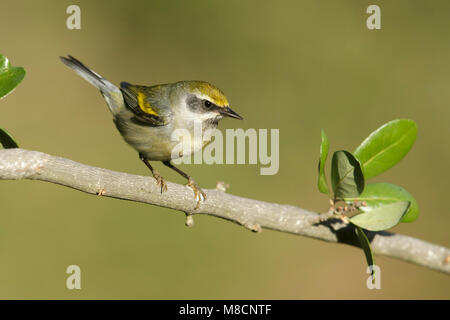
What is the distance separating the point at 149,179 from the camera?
5.43 feet

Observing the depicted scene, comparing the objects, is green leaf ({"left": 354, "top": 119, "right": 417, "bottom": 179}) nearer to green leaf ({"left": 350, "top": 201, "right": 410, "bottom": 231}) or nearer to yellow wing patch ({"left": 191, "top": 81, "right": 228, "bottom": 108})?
green leaf ({"left": 350, "top": 201, "right": 410, "bottom": 231})

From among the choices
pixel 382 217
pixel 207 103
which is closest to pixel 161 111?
pixel 207 103

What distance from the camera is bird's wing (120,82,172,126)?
266 cm

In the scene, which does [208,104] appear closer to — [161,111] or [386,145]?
[161,111]

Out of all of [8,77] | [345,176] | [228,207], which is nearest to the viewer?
[8,77]

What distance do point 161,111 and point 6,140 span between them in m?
1.24

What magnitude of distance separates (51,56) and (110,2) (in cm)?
78

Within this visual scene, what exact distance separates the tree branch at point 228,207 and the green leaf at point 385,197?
0.15 m

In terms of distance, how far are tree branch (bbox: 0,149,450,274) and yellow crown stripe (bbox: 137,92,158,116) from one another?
1.00m

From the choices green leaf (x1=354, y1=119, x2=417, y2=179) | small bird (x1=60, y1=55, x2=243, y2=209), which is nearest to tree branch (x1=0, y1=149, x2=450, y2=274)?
green leaf (x1=354, y1=119, x2=417, y2=179)

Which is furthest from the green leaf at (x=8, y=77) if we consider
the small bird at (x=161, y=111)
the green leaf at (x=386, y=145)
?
the green leaf at (x=386, y=145)

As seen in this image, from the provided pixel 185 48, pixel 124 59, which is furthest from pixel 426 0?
pixel 124 59

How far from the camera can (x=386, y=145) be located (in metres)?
1.70

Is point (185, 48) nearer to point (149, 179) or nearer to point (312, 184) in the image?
point (312, 184)
